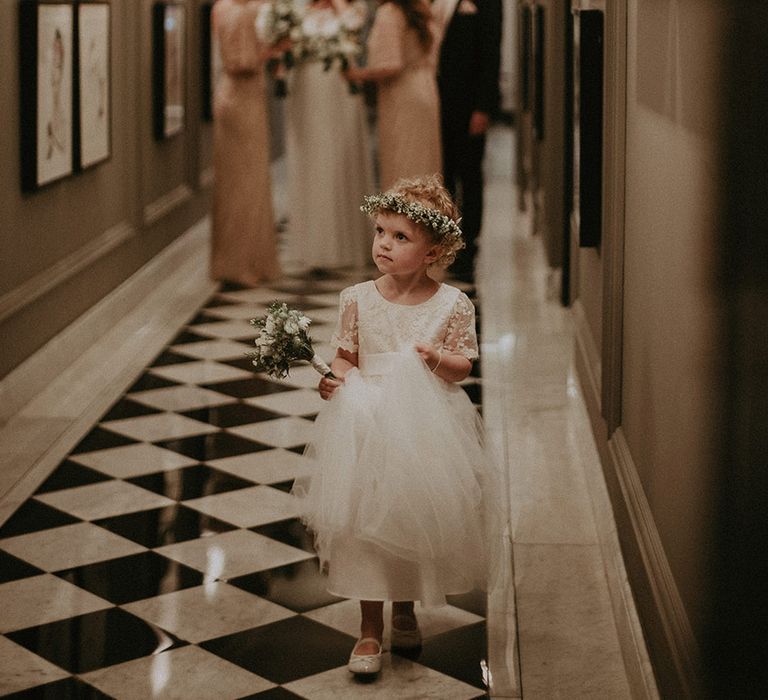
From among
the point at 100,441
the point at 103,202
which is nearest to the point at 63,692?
the point at 100,441

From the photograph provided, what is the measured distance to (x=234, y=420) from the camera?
6.48 meters

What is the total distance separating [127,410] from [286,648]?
117 inches

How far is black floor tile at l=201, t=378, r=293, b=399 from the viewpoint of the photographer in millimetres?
7001

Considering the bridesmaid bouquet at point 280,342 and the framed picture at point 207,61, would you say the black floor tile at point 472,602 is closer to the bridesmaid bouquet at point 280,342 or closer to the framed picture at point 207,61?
the bridesmaid bouquet at point 280,342

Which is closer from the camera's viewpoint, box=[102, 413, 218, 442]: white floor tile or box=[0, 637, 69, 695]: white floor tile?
box=[0, 637, 69, 695]: white floor tile

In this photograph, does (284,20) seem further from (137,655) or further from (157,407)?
(137,655)

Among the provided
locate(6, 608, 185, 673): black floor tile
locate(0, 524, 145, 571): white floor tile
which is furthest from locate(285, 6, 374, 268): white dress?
locate(6, 608, 185, 673): black floor tile

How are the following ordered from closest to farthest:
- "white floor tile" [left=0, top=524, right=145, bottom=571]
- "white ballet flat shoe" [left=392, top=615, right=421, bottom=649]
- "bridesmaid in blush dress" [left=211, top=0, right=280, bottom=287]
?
1. "white ballet flat shoe" [left=392, top=615, right=421, bottom=649]
2. "white floor tile" [left=0, top=524, right=145, bottom=571]
3. "bridesmaid in blush dress" [left=211, top=0, right=280, bottom=287]

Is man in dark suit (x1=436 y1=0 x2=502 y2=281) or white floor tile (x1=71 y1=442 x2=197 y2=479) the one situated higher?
man in dark suit (x1=436 y1=0 x2=502 y2=281)

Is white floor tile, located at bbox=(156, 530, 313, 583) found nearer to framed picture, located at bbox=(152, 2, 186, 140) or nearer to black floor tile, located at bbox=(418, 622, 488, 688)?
black floor tile, located at bbox=(418, 622, 488, 688)

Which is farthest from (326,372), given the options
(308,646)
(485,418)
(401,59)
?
(401,59)

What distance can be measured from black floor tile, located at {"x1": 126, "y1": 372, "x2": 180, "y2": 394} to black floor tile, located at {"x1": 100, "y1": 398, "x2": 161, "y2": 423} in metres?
0.25

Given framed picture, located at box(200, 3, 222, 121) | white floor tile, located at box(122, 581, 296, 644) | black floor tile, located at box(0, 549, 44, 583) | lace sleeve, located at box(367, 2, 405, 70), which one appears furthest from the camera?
framed picture, located at box(200, 3, 222, 121)

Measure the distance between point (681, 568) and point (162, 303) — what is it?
675 centimetres
